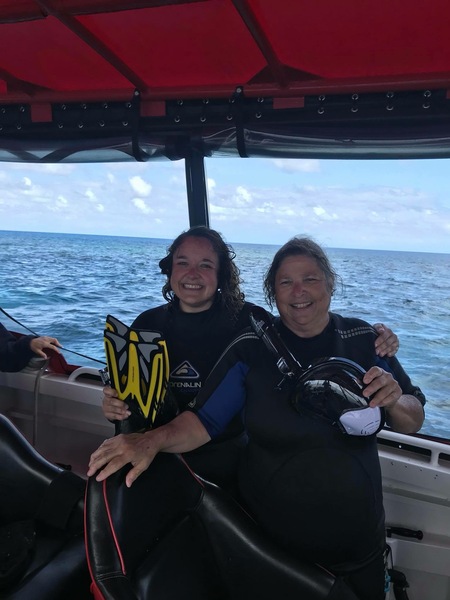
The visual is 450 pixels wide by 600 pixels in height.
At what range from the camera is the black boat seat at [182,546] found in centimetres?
104

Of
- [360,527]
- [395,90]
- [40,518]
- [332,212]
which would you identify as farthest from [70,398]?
[332,212]

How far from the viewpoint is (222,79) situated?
6.48 ft

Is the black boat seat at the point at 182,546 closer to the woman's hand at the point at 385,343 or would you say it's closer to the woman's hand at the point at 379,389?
the woman's hand at the point at 379,389

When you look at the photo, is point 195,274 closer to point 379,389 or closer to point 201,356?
point 201,356

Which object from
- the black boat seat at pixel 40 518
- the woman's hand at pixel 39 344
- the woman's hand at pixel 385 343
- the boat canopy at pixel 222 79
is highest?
the boat canopy at pixel 222 79

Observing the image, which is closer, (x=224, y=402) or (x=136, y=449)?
(x=136, y=449)

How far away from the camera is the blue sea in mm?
6883

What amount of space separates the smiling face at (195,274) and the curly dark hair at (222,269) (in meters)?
0.04

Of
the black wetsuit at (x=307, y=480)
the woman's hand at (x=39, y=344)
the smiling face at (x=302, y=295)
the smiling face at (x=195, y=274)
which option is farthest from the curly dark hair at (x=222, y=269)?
the woman's hand at (x=39, y=344)

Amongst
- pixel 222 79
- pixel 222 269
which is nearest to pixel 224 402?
pixel 222 269

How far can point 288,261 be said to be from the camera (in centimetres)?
161

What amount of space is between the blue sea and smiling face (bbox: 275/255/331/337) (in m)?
0.12

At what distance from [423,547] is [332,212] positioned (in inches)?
565

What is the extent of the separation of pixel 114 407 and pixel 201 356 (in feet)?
1.62
